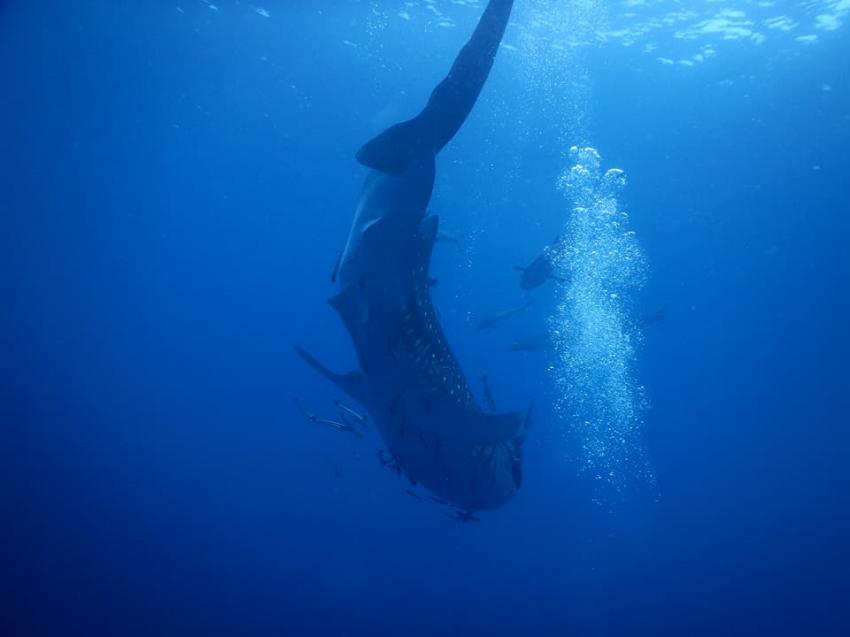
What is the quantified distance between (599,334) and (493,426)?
24340mm

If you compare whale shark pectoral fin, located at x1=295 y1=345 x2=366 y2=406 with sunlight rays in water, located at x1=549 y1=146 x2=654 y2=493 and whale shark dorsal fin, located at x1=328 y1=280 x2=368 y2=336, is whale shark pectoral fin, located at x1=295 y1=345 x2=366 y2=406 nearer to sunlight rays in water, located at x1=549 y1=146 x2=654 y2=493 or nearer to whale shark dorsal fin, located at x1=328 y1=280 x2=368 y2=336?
whale shark dorsal fin, located at x1=328 y1=280 x2=368 y2=336

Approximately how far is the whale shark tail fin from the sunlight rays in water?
60.4ft

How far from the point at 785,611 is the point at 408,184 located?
90.6 feet

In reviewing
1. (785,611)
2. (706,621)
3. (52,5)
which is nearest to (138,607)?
(706,621)

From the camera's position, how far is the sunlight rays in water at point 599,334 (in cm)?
2406

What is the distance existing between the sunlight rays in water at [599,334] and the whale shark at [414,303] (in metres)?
18.0

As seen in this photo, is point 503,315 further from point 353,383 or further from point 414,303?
point 414,303

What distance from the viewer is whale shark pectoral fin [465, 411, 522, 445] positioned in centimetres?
314

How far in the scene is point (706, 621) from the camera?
21000mm

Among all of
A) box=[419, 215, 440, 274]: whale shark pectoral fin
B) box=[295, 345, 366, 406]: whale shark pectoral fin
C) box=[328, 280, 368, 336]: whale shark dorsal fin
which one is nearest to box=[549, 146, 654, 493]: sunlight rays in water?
box=[295, 345, 366, 406]: whale shark pectoral fin

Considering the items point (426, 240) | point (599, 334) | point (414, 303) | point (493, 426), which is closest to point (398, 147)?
point (426, 240)

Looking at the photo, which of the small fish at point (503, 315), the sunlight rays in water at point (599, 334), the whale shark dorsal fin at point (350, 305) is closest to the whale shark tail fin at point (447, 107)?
the whale shark dorsal fin at point (350, 305)

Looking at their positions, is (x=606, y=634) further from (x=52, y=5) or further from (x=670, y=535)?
(x=52, y=5)

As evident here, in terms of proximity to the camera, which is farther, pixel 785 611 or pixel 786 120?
pixel 786 120
